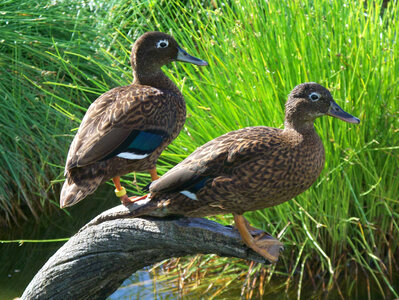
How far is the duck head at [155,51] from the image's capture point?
9.00 feet

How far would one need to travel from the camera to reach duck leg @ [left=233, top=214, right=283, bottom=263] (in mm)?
2416

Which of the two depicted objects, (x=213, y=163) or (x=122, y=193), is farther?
(x=122, y=193)

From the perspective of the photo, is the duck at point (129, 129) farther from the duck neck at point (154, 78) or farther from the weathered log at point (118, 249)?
the weathered log at point (118, 249)

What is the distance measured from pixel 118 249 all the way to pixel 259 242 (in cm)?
69

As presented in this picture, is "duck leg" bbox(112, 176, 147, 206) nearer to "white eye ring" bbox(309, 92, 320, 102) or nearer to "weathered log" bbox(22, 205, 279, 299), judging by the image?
"weathered log" bbox(22, 205, 279, 299)

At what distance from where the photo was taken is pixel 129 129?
2.54m

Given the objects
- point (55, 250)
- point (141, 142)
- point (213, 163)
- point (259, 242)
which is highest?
point (141, 142)

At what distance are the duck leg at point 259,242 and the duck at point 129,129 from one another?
1.52 feet

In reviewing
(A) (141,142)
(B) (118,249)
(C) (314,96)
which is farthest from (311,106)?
(B) (118,249)

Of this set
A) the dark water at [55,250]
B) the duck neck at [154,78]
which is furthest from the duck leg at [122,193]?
the dark water at [55,250]

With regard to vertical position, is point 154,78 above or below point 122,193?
above

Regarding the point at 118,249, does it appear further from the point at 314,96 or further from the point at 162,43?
the point at 314,96

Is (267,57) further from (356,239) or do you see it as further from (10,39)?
(10,39)

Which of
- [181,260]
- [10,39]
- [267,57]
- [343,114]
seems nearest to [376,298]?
[181,260]
